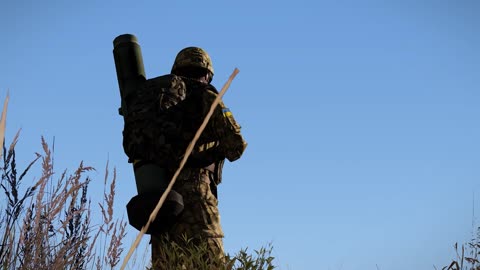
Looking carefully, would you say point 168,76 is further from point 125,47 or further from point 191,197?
point 191,197

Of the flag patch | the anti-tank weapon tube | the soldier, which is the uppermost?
the anti-tank weapon tube

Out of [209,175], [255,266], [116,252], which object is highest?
[209,175]

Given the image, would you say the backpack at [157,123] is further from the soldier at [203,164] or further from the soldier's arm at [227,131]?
the soldier's arm at [227,131]

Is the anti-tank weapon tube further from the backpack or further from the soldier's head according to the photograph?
the soldier's head

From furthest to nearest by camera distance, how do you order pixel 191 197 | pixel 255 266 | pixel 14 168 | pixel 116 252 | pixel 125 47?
pixel 125 47
pixel 191 197
pixel 255 266
pixel 14 168
pixel 116 252

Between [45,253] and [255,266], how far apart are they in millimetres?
1088

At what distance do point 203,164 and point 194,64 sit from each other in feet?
3.03

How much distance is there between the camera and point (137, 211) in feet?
13.4

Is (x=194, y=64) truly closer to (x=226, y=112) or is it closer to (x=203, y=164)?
(x=226, y=112)

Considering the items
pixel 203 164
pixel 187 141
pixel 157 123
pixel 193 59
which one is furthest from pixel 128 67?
pixel 203 164

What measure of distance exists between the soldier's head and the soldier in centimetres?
30

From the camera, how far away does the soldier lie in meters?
4.31

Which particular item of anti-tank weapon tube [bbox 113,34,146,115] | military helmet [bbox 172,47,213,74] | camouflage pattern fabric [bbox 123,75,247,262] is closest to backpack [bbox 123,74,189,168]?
camouflage pattern fabric [bbox 123,75,247,262]

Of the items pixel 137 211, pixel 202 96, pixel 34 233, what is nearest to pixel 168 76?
pixel 202 96
